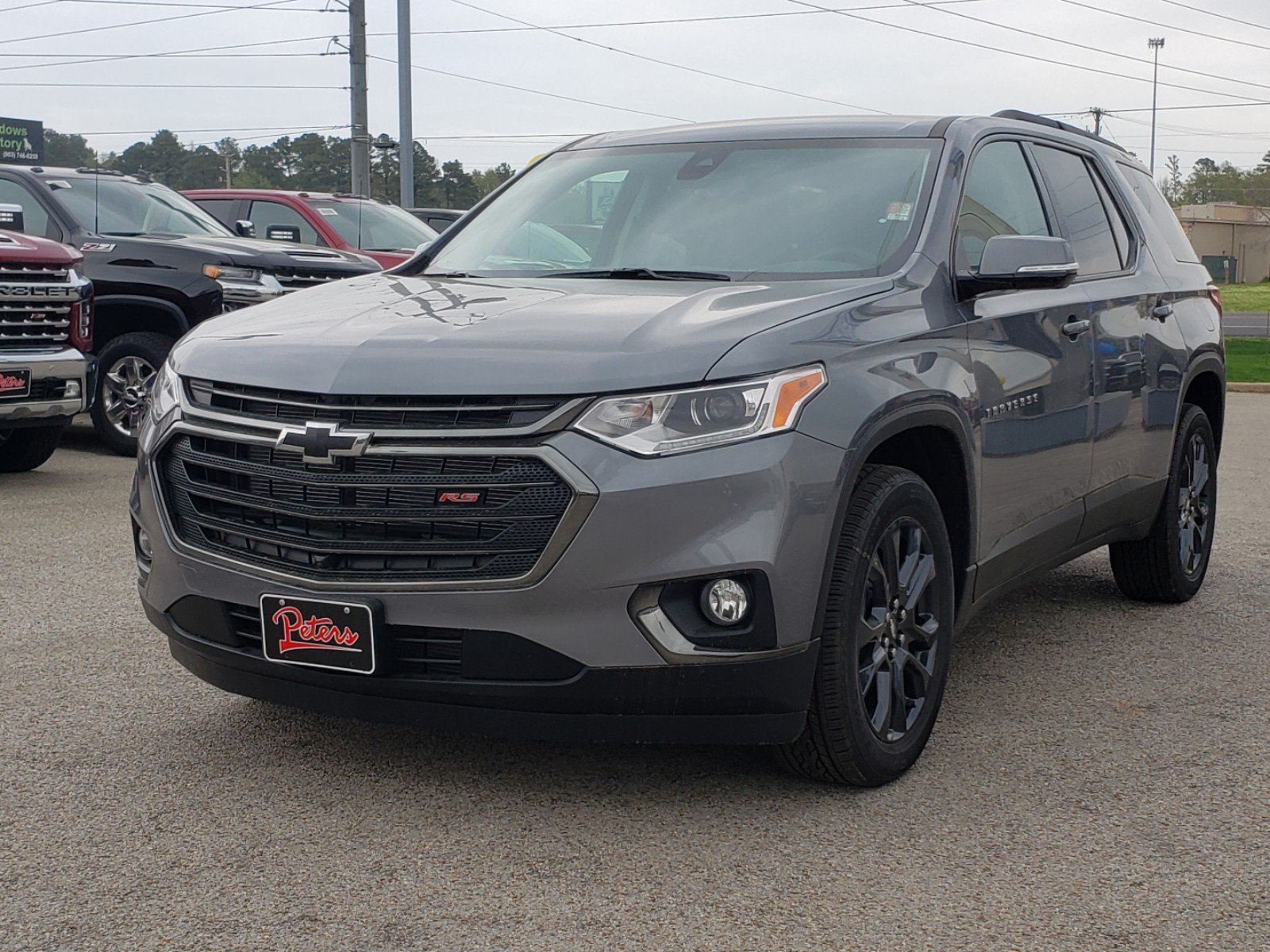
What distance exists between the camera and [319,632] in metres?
3.47

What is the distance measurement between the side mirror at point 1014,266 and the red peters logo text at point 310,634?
1.96 m

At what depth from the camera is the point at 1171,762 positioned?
162 inches

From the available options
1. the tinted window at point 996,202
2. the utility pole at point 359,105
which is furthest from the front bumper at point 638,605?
the utility pole at point 359,105

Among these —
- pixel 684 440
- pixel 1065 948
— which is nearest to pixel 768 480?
pixel 684 440

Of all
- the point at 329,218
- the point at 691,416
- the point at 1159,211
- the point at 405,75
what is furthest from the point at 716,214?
the point at 405,75

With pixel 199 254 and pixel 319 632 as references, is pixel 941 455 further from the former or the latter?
pixel 199 254

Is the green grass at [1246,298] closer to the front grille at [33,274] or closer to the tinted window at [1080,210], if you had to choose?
the front grille at [33,274]

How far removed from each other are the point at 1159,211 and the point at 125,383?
269 inches

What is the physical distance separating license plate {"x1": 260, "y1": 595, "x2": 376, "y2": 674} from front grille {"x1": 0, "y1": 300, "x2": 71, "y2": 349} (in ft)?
18.1

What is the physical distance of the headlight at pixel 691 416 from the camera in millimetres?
3305

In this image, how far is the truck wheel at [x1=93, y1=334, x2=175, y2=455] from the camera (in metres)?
10.1

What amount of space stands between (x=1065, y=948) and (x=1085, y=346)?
2.45 m

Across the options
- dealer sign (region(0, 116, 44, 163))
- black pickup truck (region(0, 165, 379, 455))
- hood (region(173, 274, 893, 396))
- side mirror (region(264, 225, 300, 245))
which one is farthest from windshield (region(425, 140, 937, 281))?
dealer sign (region(0, 116, 44, 163))

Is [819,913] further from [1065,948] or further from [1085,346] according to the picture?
[1085,346]
